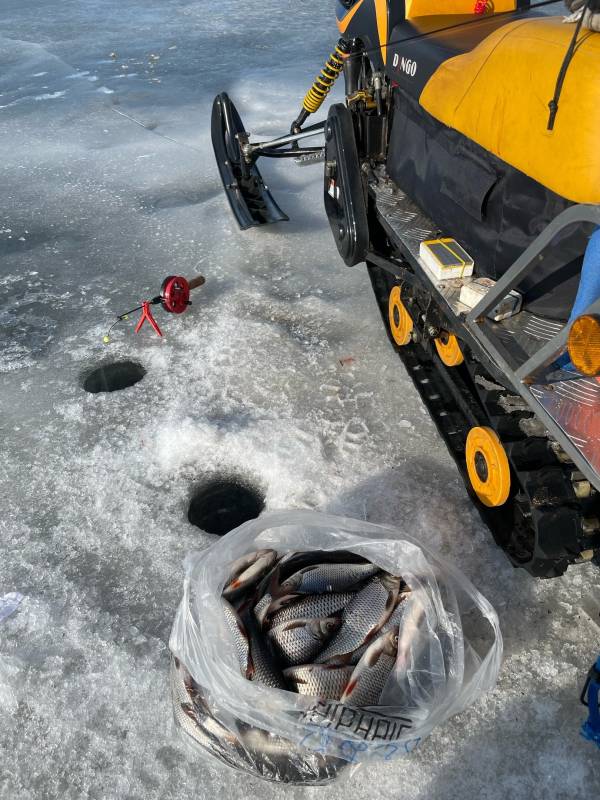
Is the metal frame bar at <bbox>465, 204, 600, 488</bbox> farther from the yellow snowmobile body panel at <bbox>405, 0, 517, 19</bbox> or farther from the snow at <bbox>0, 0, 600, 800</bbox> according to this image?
the yellow snowmobile body panel at <bbox>405, 0, 517, 19</bbox>

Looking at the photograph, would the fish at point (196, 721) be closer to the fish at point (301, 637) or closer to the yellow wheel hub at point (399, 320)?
the fish at point (301, 637)

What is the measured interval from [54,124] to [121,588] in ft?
17.2

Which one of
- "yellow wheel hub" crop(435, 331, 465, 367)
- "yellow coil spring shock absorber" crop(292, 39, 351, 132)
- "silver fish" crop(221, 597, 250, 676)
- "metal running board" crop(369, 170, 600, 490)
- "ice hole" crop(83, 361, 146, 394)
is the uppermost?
"yellow coil spring shock absorber" crop(292, 39, 351, 132)

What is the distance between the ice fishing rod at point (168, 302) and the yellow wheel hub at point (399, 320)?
1.02m

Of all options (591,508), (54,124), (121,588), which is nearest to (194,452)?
(121,588)

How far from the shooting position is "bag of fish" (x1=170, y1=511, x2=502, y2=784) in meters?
1.35

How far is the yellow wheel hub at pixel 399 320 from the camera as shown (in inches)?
98.6

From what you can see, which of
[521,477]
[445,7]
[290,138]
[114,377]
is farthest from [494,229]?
[290,138]

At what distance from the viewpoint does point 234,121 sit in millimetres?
3725

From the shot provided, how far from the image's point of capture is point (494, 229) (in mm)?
1672

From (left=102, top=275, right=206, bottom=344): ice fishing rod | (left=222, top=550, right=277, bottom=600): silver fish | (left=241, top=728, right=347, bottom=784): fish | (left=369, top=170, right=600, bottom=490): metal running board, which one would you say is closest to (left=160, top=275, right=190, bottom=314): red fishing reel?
(left=102, top=275, right=206, bottom=344): ice fishing rod

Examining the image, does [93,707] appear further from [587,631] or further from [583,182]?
[583,182]

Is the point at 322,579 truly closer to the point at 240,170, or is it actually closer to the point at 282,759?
the point at 282,759

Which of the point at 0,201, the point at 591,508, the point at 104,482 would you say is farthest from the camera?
the point at 0,201
